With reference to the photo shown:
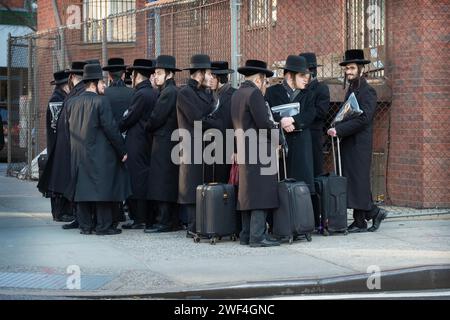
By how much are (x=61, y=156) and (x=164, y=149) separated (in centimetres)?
166

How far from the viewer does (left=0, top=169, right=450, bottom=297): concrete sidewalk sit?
7.90 m

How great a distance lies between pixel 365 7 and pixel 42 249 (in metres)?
6.32

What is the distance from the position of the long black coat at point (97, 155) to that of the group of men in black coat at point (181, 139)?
0.01m

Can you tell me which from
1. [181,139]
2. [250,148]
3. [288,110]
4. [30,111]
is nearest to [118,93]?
[181,139]

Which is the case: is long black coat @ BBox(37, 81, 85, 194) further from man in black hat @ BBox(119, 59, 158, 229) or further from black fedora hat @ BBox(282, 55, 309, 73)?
black fedora hat @ BBox(282, 55, 309, 73)

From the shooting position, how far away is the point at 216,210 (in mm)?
9820

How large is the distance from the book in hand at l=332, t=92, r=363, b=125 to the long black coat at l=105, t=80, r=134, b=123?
2736mm

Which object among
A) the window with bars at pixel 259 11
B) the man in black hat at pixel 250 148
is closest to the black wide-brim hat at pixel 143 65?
the man in black hat at pixel 250 148

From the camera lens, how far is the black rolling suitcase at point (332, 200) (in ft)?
34.1

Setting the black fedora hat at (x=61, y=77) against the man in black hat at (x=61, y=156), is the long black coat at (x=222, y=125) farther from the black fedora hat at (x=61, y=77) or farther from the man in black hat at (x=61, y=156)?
the black fedora hat at (x=61, y=77)

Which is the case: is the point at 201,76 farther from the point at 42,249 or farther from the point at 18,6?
the point at 18,6

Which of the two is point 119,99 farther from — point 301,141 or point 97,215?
point 301,141

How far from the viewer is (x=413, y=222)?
11.5 m
